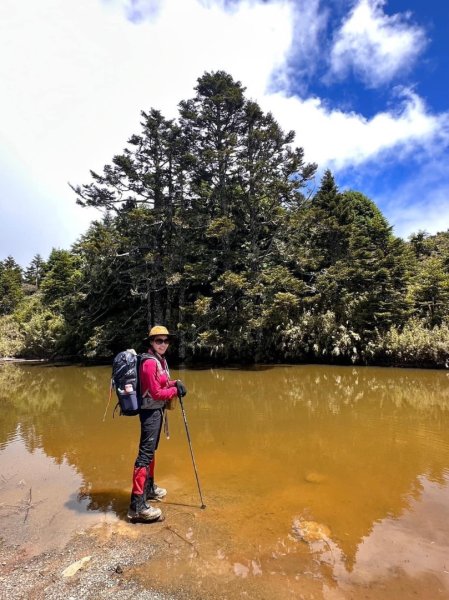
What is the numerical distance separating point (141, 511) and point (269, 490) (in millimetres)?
1611

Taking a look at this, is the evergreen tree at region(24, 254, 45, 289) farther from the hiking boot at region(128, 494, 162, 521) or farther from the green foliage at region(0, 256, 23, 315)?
the hiking boot at region(128, 494, 162, 521)

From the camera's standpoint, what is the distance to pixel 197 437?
7.44m

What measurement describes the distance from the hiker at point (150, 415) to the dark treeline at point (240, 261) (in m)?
13.6

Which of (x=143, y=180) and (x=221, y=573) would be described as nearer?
(x=221, y=573)

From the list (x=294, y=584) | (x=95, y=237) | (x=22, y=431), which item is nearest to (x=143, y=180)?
(x=95, y=237)

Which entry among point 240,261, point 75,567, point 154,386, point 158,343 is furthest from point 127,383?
point 240,261

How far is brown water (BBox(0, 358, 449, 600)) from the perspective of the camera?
10.7 ft

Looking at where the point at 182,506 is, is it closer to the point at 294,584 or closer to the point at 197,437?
the point at 294,584

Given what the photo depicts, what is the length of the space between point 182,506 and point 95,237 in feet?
64.6

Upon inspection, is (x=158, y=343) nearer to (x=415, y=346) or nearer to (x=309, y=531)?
(x=309, y=531)

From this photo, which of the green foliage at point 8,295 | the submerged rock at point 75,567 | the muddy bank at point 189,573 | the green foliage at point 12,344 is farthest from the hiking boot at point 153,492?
the green foliage at point 8,295

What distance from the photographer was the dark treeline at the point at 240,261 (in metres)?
17.8

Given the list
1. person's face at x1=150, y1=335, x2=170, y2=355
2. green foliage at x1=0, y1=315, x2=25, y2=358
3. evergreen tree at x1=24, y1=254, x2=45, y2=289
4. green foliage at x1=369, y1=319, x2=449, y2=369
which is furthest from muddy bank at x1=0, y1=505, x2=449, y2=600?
evergreen tree at x1=24, y1=254, x2=45, y2=289

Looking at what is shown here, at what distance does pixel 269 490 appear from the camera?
488 cm
